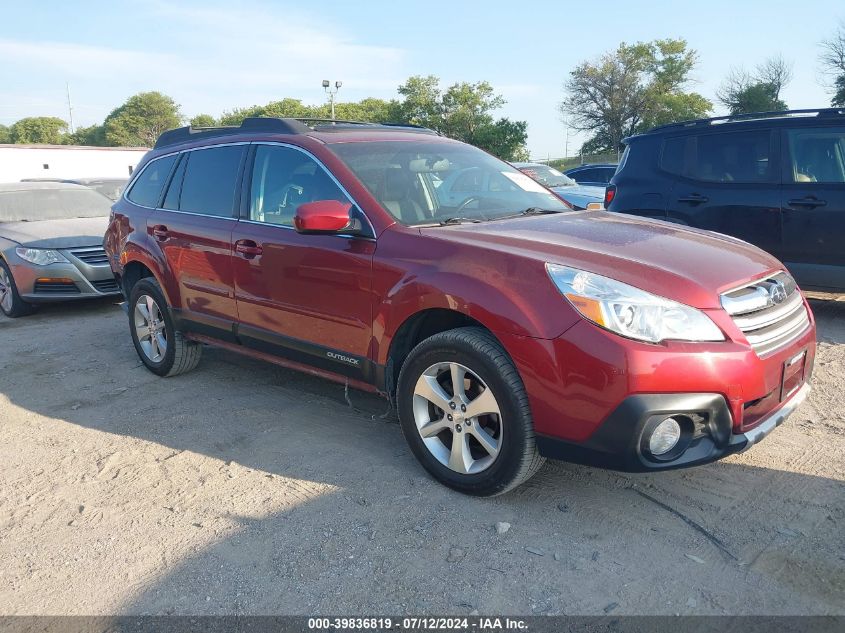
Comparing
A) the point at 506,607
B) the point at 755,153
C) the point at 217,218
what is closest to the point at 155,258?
the point at 217,218

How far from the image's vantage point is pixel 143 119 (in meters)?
76.9

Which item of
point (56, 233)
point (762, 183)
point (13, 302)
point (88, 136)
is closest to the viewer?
point (762, 183)

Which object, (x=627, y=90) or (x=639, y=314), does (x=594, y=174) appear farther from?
(x=627, y=90)

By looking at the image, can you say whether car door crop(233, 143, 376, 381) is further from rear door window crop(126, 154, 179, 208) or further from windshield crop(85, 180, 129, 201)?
windshield crop(85, 180, 129, 201)

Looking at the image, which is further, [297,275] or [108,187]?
[108,187]

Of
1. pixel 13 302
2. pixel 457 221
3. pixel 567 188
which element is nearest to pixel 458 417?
pixel 457 221

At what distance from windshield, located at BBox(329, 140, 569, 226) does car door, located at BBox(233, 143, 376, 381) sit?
238mm

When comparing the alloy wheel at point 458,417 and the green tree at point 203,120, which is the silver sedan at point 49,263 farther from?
the green tree at point 203,120

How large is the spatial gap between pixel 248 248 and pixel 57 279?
446 cm

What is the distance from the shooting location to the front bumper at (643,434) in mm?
2703

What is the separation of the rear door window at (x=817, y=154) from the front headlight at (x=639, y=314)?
403 cm

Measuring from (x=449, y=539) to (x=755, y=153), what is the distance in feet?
16.5

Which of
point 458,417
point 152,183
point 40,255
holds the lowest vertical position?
point 458,417

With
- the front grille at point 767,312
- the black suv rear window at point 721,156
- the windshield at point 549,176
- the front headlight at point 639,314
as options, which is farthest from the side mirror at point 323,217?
the windshield at point 549,176
